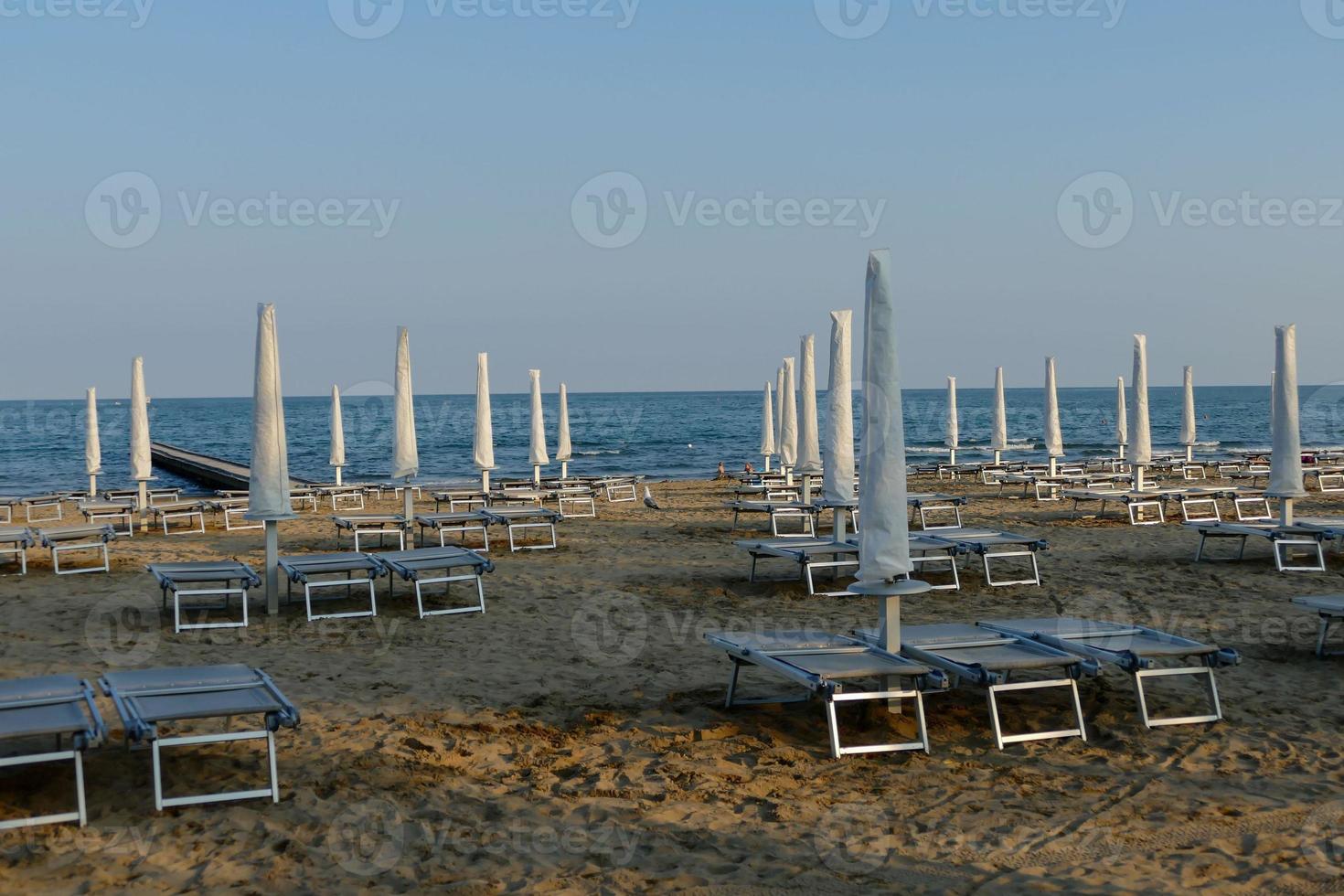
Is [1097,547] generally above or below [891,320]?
below

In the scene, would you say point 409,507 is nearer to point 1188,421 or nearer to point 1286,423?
point 1286,423

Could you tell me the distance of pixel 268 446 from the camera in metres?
9.35

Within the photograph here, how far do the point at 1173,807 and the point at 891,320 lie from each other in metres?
2.74

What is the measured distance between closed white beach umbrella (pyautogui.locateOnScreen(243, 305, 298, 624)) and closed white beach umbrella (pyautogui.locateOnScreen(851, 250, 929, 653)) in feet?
17.6

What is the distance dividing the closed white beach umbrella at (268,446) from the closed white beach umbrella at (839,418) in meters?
4.78

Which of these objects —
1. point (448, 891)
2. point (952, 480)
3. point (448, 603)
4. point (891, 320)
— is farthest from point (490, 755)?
point (952, 480)

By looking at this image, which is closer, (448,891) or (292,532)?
(448,891)

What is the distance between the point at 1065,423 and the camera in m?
76.1

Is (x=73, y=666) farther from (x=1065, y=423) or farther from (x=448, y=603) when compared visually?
(x=1065, y=423)

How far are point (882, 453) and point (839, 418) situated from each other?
13.4 ft

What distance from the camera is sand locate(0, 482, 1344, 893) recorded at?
14.1 feet

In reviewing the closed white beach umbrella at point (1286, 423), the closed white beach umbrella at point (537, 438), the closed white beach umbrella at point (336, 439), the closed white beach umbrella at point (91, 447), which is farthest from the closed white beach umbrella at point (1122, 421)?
the closed white beach umbrella at point (91, 447)

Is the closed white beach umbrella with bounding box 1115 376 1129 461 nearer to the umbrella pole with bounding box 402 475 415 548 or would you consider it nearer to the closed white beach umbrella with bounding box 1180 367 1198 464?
the closed white beach umbrella with bounding box 1180 367 1198 464

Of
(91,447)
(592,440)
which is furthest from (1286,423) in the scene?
(592,440)
